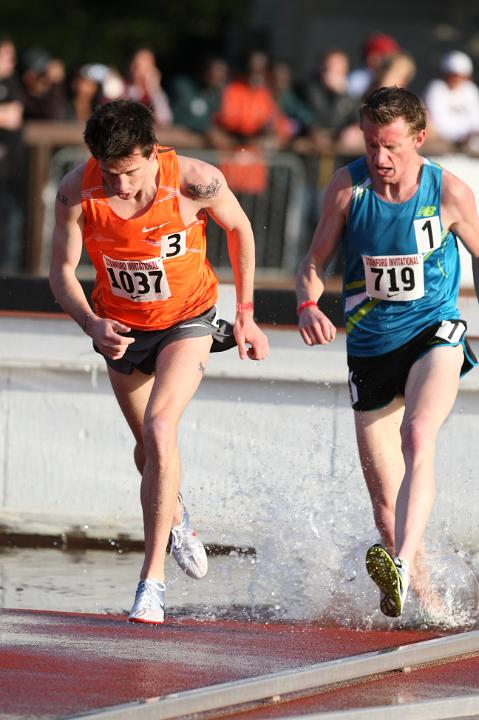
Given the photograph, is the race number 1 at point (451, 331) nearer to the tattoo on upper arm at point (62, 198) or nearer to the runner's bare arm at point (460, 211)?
the runner's bare arm at point (460, 211)

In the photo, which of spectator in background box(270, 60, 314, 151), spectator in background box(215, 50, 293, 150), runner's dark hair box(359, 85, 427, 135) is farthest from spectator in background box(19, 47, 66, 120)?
runner's dark hair box(359, 85, 427, 135)

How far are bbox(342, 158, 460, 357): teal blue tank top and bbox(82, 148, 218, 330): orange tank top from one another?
0.70 meters

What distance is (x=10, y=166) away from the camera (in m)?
12.8

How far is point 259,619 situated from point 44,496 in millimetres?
2623

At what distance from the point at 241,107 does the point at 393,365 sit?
8221 mm

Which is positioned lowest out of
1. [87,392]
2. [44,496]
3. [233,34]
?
[233,34]

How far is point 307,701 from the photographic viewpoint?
5.70 meters

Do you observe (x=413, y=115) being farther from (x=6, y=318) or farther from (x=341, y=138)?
(x=341, y=138)

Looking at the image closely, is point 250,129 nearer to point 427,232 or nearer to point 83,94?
point 83,94

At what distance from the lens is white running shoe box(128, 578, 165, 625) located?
6.66 meters

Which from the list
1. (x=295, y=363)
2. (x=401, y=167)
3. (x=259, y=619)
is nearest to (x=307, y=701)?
(x=259, y=619)

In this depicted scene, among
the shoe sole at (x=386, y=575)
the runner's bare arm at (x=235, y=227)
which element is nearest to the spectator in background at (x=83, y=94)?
the runner's bare arm at (x=235, y=227)

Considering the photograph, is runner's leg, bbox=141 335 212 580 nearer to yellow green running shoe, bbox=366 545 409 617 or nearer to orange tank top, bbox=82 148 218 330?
orange tank top, bbox=82 148 218 330

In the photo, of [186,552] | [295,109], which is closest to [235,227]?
[186,552]
